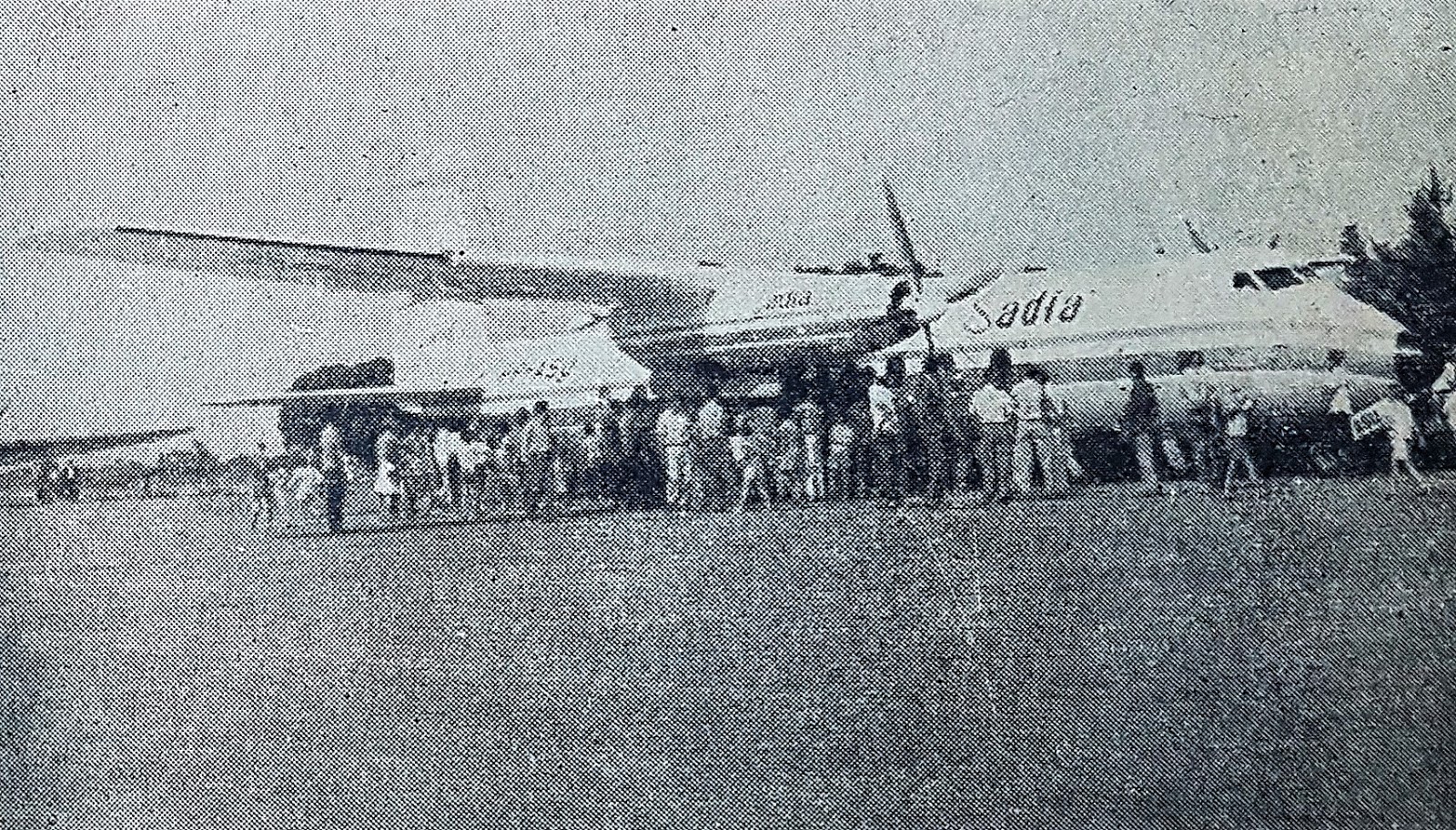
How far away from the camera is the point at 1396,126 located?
1.57 meters

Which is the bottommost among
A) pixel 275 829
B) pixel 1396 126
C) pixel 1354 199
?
pixel 275 829

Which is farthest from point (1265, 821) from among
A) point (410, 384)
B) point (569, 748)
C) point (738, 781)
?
point (410, 384)

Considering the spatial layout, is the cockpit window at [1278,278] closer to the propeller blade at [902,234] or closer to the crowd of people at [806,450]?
the crowd of people at [806,450]

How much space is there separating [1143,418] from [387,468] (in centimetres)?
157

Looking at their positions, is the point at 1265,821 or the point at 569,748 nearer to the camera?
the point at 1265,821

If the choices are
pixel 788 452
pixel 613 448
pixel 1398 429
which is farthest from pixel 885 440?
pixel 1398 429

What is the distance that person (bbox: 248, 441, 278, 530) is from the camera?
1.74 m

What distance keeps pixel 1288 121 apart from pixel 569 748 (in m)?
1.53

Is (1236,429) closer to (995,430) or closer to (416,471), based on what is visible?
(995,430)

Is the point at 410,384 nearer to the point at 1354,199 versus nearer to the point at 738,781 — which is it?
the point at 738,781

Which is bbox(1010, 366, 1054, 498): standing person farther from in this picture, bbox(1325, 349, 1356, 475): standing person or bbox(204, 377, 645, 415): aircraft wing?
bbox(204, 377, 645, 415): aircraft wing

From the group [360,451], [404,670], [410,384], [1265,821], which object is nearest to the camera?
[1265,821]

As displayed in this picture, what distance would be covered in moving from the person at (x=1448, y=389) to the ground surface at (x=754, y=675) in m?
0.26

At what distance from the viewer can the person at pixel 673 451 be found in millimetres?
1878
